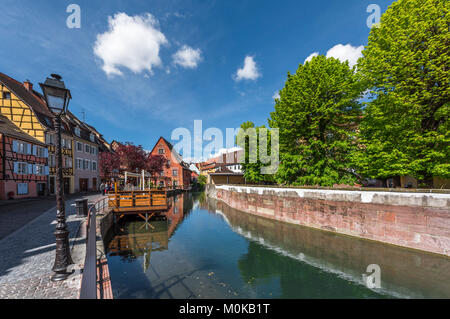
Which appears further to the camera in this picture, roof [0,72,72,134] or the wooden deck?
roof [0,72,72,134]

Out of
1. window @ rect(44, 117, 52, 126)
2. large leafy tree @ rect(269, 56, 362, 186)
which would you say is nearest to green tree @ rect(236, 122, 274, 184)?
large leafy tree @ rect(269, 56, 362, 186)

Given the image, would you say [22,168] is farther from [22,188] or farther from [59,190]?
[59,190]

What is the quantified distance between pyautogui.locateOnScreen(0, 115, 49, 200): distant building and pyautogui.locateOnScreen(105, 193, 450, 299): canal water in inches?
576

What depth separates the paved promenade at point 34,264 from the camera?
4095 mm

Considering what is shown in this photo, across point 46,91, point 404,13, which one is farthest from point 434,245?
point 46,91

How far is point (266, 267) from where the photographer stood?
350 inches

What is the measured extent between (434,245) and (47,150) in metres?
35.4

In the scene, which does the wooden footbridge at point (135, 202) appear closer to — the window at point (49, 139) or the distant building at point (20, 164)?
the distant building at point (20, 164)

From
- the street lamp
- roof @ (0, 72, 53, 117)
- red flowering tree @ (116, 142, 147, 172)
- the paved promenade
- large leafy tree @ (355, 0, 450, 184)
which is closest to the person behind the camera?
the paved promenade

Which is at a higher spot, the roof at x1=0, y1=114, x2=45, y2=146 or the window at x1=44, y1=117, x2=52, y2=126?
the window at x1=44, y1=117, x2=52, y2=126

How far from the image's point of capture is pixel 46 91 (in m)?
4.43

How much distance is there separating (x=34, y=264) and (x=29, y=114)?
84.1 feet

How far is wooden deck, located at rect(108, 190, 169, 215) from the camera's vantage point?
48.0ft

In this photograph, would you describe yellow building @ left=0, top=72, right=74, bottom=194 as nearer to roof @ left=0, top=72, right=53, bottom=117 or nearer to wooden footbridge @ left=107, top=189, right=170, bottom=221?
roof @ left=0, top=72, right=53, bottom=117
